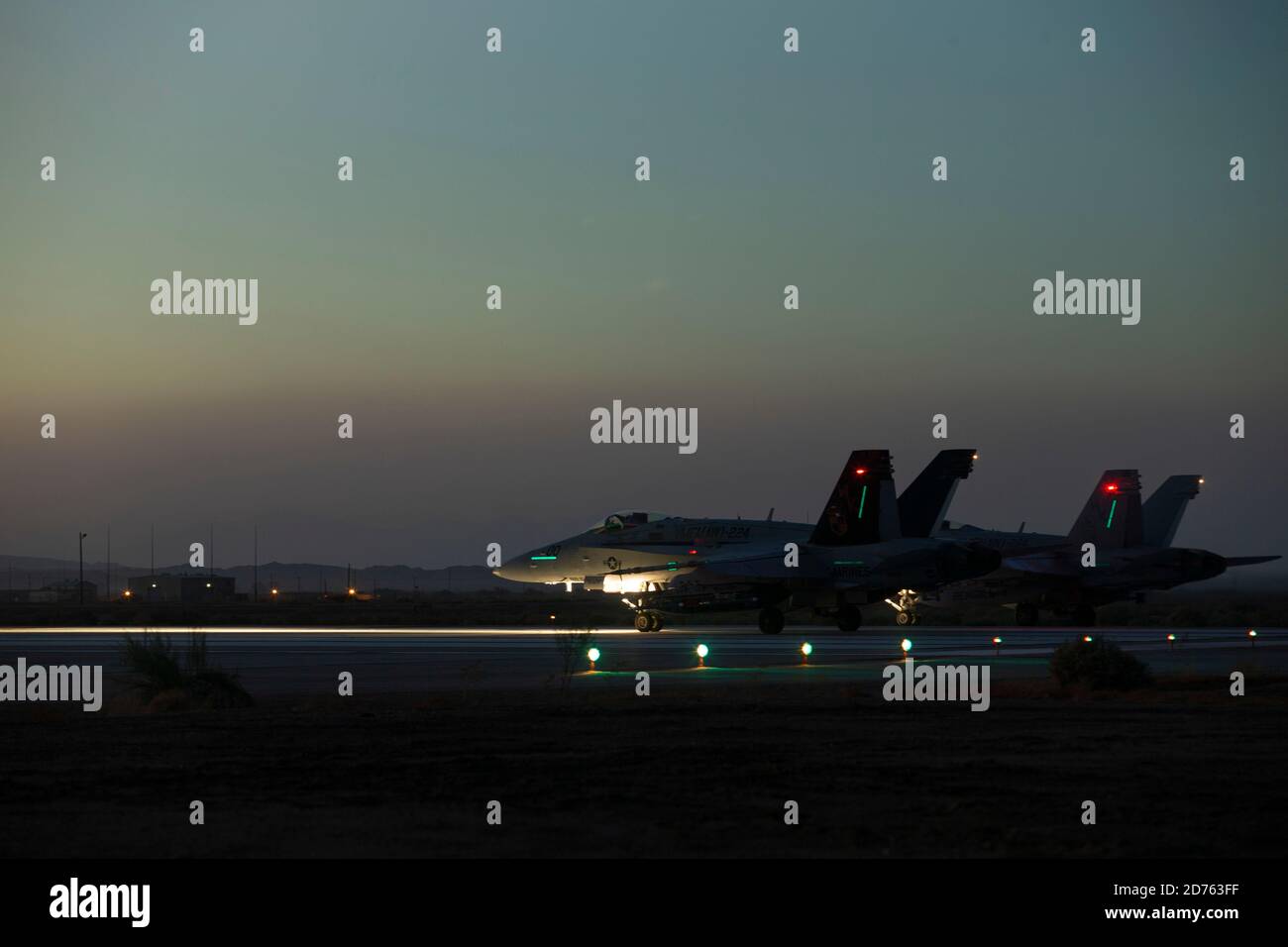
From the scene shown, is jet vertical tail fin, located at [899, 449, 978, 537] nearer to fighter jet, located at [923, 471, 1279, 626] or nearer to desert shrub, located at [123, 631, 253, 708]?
fighter jet, located at [923, 471, 1279, 626]

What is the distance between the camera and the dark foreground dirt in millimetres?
10070

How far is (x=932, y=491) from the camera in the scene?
55281mm

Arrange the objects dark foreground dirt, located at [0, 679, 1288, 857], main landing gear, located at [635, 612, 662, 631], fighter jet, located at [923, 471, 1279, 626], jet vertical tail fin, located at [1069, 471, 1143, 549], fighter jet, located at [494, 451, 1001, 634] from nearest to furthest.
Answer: dark foreground dirt, located at [0, 679, 1288, 857] → fighter jet, located at [494, 451, 1001, 634] → main landing gear, located at [635, 612, 662, 631] → fighter jet, located at [923, 471, 1279, 626] → jet vertical tail fin, located at [1069, 471, 1143, 549]

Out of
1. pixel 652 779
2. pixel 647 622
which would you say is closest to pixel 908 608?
pixel 647 622

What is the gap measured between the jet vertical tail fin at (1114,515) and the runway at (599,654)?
4701 millimetres

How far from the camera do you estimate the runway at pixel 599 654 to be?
2608 centimetres

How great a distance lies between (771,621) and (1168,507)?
21.0 m

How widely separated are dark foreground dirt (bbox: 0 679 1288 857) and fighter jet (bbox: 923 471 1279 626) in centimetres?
3134

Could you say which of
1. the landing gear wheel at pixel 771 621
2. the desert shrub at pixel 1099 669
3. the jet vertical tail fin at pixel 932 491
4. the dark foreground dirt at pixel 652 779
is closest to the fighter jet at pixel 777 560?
the landing gear wheel at pixel 771 621

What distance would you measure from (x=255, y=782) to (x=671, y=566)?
111 ft

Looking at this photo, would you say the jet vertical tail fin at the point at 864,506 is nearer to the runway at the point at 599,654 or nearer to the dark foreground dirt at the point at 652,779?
the runway at the point at 599,654

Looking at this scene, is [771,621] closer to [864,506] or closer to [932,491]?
[864,506]

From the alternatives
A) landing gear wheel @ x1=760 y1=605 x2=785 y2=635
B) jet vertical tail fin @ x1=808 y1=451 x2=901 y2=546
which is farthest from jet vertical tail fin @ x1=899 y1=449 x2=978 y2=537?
landing gear wheel @ x1=760 y1=605 x2=785 y2=635

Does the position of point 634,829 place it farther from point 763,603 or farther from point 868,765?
point 763,603
